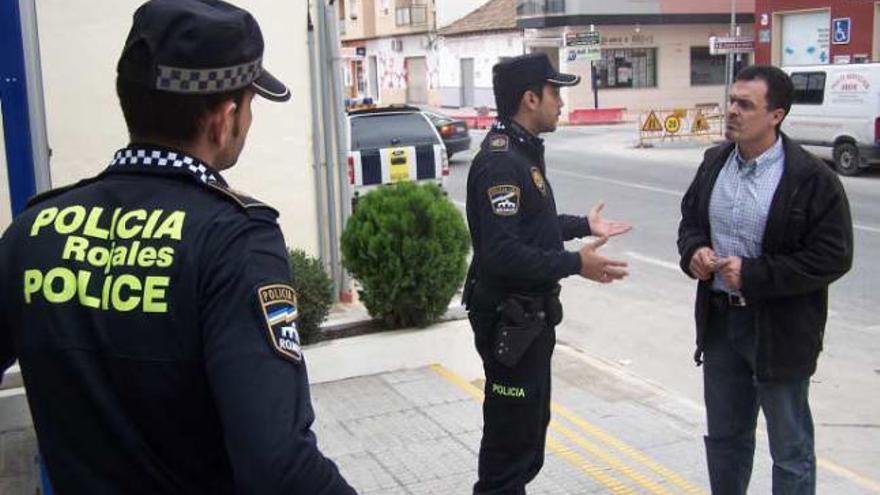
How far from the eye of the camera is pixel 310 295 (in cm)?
639

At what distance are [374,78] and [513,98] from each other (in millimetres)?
53845

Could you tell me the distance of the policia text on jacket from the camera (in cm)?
167

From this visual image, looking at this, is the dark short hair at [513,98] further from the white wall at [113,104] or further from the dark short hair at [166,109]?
the white wall at [113,104]

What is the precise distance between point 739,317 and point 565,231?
940 mm

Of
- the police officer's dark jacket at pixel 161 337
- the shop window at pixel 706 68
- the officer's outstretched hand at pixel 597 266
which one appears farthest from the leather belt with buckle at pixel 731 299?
the shop window at pixel 706 68

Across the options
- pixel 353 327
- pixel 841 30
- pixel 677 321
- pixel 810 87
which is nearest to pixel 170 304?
pixel 353 327

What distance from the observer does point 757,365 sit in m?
3.68

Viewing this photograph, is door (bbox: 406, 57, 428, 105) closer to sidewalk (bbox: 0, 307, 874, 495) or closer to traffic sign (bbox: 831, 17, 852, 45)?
traffic sign (bbox: 831, 17, 852, 45)

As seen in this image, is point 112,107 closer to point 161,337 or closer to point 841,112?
point 161,337

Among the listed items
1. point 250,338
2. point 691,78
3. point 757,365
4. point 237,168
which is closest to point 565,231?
point 757,365

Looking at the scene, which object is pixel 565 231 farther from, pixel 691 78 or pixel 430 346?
pixel 691 78

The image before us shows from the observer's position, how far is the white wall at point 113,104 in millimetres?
7117

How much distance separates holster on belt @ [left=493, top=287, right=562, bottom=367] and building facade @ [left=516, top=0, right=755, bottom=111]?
35.5 metres

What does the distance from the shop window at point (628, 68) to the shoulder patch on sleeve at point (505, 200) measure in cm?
3674
